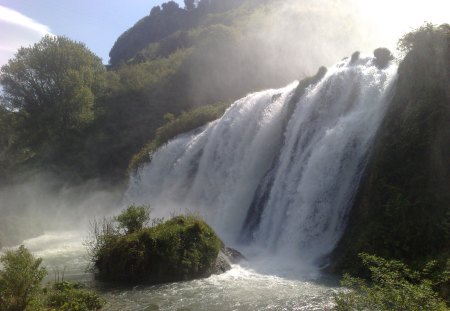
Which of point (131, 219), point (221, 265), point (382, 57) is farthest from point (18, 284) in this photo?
point (382, 57)

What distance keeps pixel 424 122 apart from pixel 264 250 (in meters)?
8.09

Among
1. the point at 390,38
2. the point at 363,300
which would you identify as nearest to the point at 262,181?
the point at 363,300

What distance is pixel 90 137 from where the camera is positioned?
49750 mm

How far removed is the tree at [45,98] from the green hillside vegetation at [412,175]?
1547 inches

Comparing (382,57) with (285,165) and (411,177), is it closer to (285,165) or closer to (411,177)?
(285,165)

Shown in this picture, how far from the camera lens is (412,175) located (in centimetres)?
1559

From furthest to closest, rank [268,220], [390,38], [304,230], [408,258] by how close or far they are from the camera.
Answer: [390,38]
[268,220]
[304,230]
[408,258]

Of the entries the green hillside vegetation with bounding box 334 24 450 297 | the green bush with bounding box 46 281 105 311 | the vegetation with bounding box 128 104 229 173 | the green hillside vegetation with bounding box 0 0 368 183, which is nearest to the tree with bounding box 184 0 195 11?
the green hillside vegetation with bounding box 0 0 368 183

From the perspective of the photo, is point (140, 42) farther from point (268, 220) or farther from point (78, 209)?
point (268, 220)

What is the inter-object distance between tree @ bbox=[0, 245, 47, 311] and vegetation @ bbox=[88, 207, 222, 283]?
4472mm

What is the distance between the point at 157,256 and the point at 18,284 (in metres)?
5.48

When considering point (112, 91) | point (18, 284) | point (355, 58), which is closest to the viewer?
point (18, 284)

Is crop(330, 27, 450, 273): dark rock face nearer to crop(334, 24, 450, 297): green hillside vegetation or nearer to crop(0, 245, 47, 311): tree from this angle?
crop(334, 24, 450, 297): green hillside vegetation

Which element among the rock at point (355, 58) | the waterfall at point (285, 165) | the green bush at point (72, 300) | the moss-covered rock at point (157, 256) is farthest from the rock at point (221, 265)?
the rock at point (355, 58)
